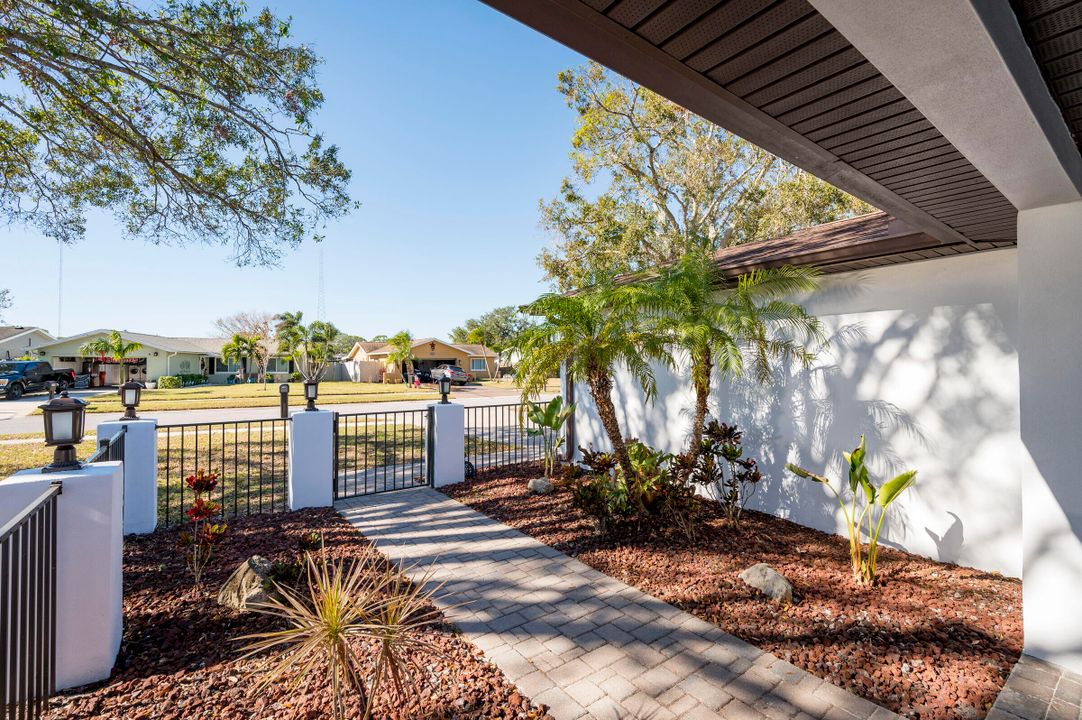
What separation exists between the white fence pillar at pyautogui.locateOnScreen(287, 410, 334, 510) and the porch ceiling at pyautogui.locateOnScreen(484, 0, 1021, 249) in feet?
19.5

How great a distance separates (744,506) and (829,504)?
112 cm

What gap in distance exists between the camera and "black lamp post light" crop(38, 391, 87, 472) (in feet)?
10.2

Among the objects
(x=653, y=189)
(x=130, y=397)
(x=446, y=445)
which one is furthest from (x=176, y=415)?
(x=653, y=189)

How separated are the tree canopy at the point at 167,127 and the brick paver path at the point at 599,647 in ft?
21.0

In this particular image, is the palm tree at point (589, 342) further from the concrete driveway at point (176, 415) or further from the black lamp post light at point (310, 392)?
the concrete driveway at point (176, 415)

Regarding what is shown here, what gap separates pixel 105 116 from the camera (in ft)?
22.2

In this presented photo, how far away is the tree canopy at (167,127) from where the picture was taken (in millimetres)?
6113

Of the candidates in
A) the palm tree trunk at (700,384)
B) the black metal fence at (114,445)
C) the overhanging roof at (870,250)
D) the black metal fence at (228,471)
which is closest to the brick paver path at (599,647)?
the palm tree trunk at (700,384)

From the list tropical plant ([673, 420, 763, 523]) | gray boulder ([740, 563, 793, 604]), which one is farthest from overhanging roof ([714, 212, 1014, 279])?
gray boulder ([740, 563, 793, 604])

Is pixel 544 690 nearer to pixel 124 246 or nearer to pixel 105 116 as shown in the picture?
pixel 105 116

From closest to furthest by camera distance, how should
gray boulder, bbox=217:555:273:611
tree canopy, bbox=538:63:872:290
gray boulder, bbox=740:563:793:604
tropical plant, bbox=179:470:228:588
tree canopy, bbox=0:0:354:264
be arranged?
gray boulder, bbox=217:555:273:611, gray boulder, bbox=740:563:793:604, tropical plant, bbox=179:470:228:588, tree canopy, bbox=0:0:354:264, tree canopy, bbox=538:63:872:290

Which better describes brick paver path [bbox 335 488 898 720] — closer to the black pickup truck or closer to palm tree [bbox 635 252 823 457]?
palm tree [bbox 635 252 823 457]

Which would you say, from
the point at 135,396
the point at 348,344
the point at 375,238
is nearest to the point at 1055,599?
the point at 135,396

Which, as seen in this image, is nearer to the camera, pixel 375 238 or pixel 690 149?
pixel 690 149
